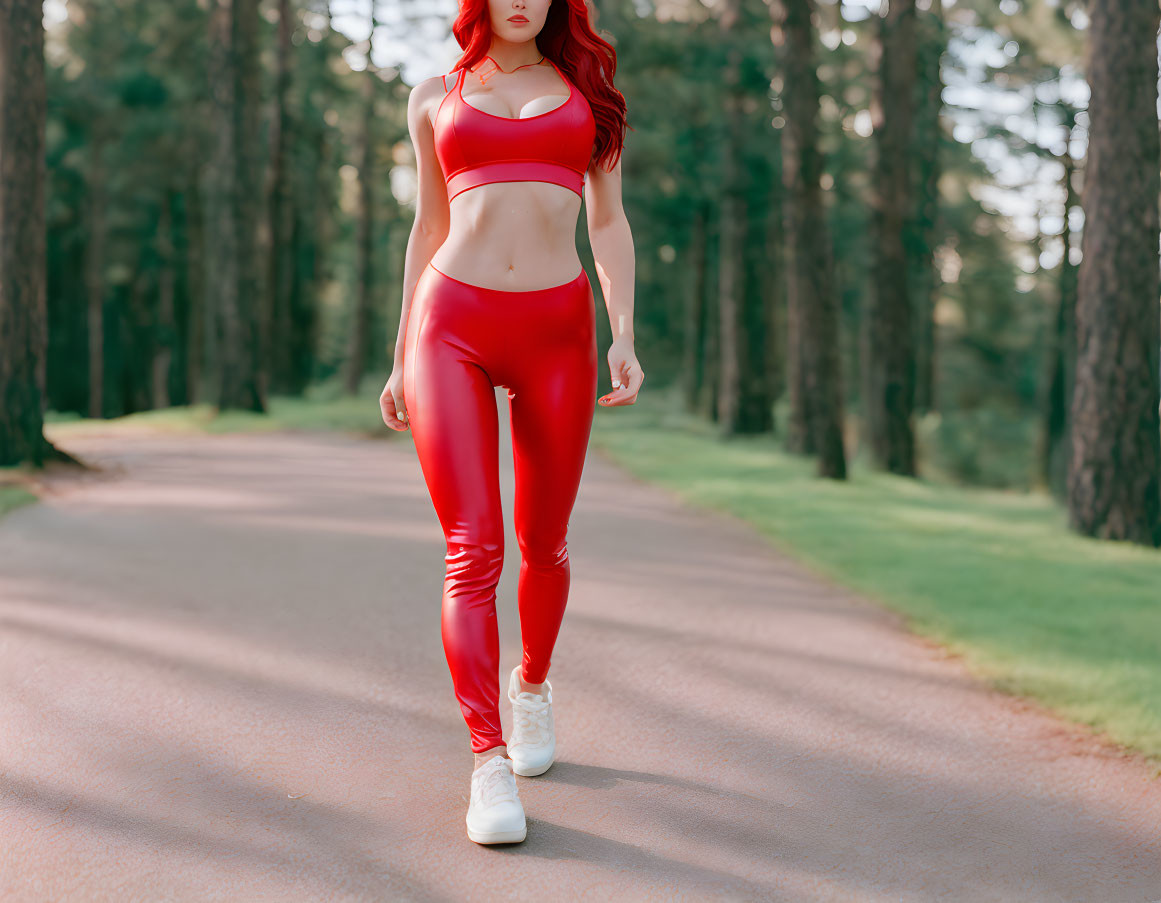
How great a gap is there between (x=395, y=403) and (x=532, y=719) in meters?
1.13

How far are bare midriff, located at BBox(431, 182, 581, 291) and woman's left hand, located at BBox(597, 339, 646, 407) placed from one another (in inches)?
13.5

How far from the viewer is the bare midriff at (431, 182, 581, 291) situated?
324cm

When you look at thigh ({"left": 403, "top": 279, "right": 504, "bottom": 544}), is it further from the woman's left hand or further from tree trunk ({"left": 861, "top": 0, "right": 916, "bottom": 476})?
tree trunk ({"left": 861, "top": 0, "right": 916, "bottom": 476})

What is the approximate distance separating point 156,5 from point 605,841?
32817 mm

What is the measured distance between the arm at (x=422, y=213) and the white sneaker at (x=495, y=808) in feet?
3.59

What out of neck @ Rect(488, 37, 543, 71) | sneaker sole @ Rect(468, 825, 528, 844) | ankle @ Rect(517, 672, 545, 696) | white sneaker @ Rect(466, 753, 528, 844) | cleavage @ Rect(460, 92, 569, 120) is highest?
neck @ Rect(488, 37, 543, 71)

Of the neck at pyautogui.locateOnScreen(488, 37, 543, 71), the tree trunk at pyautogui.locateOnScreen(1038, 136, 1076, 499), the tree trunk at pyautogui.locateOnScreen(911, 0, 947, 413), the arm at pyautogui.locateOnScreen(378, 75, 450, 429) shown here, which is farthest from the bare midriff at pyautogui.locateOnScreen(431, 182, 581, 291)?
the tree trunk at pyautogui.locateOnScreen(1038, 136, 1076, 499)

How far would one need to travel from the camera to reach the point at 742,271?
2033cm

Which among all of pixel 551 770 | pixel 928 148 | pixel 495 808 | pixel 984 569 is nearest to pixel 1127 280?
pixel 984 569

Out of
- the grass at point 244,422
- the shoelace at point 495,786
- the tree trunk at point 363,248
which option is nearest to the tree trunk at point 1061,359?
the grass at point 244,422

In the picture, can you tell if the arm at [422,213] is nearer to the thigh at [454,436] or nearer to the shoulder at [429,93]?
the shoulder at [429,93]

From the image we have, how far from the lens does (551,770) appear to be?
3686mm

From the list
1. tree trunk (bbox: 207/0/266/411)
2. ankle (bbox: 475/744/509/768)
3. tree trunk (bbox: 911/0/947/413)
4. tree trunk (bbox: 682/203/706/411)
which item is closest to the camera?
ankle (bbox: 475/744/509/768)

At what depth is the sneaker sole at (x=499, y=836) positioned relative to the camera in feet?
9.90
